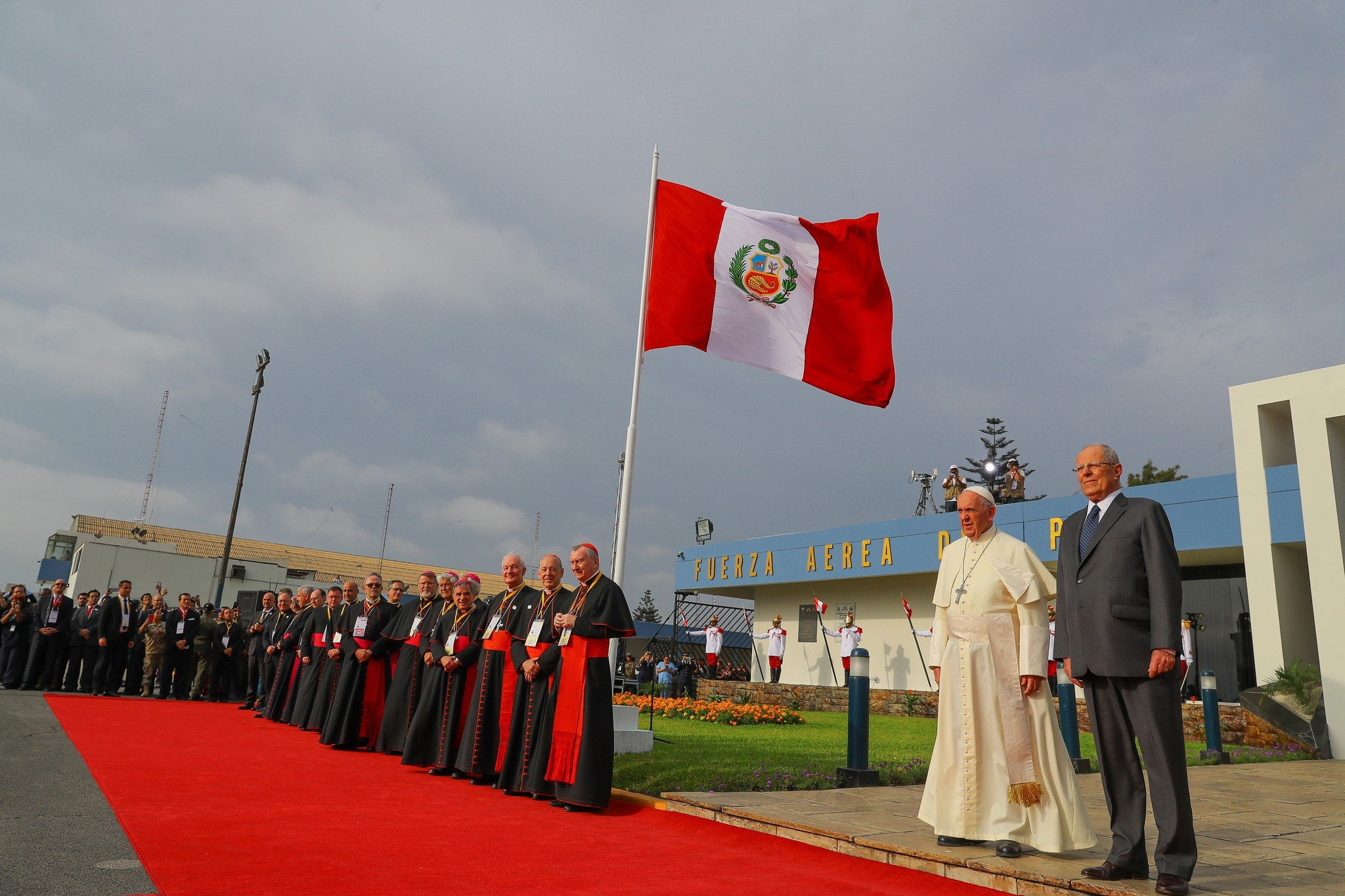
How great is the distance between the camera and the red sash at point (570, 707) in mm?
6273

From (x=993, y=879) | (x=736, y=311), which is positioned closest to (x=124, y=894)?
(x=993, y=879)

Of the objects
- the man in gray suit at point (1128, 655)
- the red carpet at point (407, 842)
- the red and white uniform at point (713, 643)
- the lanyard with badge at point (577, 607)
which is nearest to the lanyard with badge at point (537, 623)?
the lanyard with badge at point (577, 607)

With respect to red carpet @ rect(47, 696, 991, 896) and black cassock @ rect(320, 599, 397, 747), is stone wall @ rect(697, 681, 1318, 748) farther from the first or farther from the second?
red carpet @ rect(47, 696, 991, 896)

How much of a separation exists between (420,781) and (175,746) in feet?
9.10

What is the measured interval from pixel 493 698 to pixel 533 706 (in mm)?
791

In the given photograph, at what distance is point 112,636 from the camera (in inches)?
621

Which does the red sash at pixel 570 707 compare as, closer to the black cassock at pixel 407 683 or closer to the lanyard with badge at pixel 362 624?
the black cassock at pixel 407 683

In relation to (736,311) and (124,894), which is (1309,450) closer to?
(736,311)

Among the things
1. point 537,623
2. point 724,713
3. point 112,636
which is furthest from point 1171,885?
point 112,636

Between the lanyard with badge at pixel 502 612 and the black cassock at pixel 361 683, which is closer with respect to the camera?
the lanyard with badge at pixel 502 612

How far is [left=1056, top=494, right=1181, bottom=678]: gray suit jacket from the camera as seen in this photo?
4125 millimetres

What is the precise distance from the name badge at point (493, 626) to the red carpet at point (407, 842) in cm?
121

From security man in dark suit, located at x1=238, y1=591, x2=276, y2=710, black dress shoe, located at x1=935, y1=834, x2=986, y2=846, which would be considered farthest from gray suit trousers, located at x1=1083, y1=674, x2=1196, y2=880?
security man in dark suit, located at x1=238, y1=591, x2=276, y2=710

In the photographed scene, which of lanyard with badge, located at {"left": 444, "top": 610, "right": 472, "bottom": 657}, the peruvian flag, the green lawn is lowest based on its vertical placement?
the green lawn
